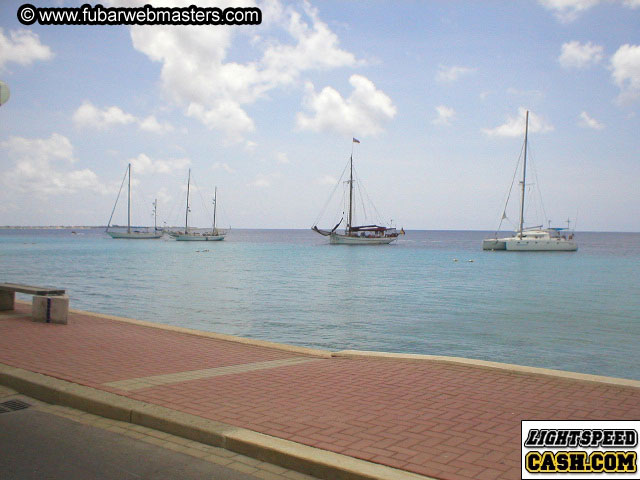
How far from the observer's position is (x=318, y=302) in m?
23.6

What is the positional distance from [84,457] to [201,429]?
0.99 metres

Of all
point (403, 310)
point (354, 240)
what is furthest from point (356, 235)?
point (403, 310)

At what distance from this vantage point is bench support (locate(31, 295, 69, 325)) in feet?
37.5

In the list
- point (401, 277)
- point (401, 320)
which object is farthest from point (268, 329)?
point (401, 277)

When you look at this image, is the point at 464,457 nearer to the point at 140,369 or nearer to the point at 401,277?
the point at 140,369

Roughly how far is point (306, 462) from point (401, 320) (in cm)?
1451

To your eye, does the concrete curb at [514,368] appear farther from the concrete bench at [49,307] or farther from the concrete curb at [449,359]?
the concrete bench at [49,307]

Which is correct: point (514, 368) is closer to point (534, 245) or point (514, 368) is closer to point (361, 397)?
point (361, 397)

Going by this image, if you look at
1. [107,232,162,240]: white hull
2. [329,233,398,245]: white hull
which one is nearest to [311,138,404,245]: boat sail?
[329,233,398,245]: white hull

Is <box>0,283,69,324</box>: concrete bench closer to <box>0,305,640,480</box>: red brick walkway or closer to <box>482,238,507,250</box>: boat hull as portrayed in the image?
<box>0,305,640,480</box>: red brick walkway

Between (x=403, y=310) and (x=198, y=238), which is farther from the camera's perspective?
(x=198, y=238)

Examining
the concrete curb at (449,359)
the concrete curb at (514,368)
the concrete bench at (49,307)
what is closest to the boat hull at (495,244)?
the concrete curb at (449,359)

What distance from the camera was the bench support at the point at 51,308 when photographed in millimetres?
11438

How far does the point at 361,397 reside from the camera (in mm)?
6398
